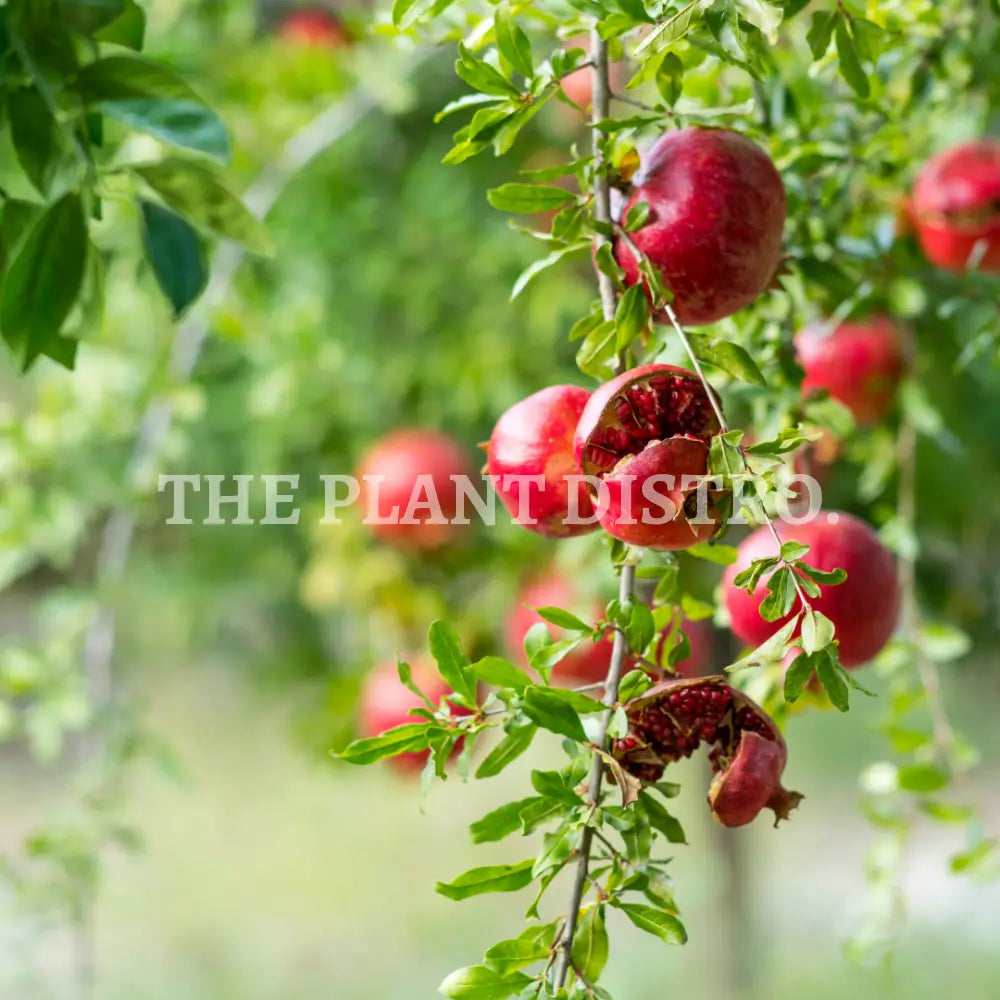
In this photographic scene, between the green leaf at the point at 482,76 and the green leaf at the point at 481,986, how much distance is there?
0.68 ft

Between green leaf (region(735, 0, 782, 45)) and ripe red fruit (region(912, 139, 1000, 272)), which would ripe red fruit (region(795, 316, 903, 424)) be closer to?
ripe red fruit (region(912, 139, 1000, 272))

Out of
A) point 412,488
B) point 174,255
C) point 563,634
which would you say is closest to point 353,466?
point 412,488

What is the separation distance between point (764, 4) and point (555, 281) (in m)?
0.61

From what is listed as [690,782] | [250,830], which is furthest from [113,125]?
[250,830]

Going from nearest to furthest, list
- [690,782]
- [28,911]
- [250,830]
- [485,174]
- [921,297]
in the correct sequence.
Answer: [921,297]
[28,911]
[485,174]
[690,782]
[250,830]

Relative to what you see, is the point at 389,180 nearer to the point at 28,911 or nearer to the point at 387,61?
the point at 387,61

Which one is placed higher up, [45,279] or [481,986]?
[45,279]

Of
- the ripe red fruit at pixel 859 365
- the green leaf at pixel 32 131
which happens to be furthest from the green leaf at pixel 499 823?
the ripe red fruit at pixel 859 365

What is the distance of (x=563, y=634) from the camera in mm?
696

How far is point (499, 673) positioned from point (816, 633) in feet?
0.24

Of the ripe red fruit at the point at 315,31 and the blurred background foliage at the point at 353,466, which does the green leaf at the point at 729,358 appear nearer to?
the blurred background foliage at the point at 353,466

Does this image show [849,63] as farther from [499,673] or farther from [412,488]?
[412,488]

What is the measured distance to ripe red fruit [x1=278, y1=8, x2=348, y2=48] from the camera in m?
1.02

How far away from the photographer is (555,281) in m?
0.88
